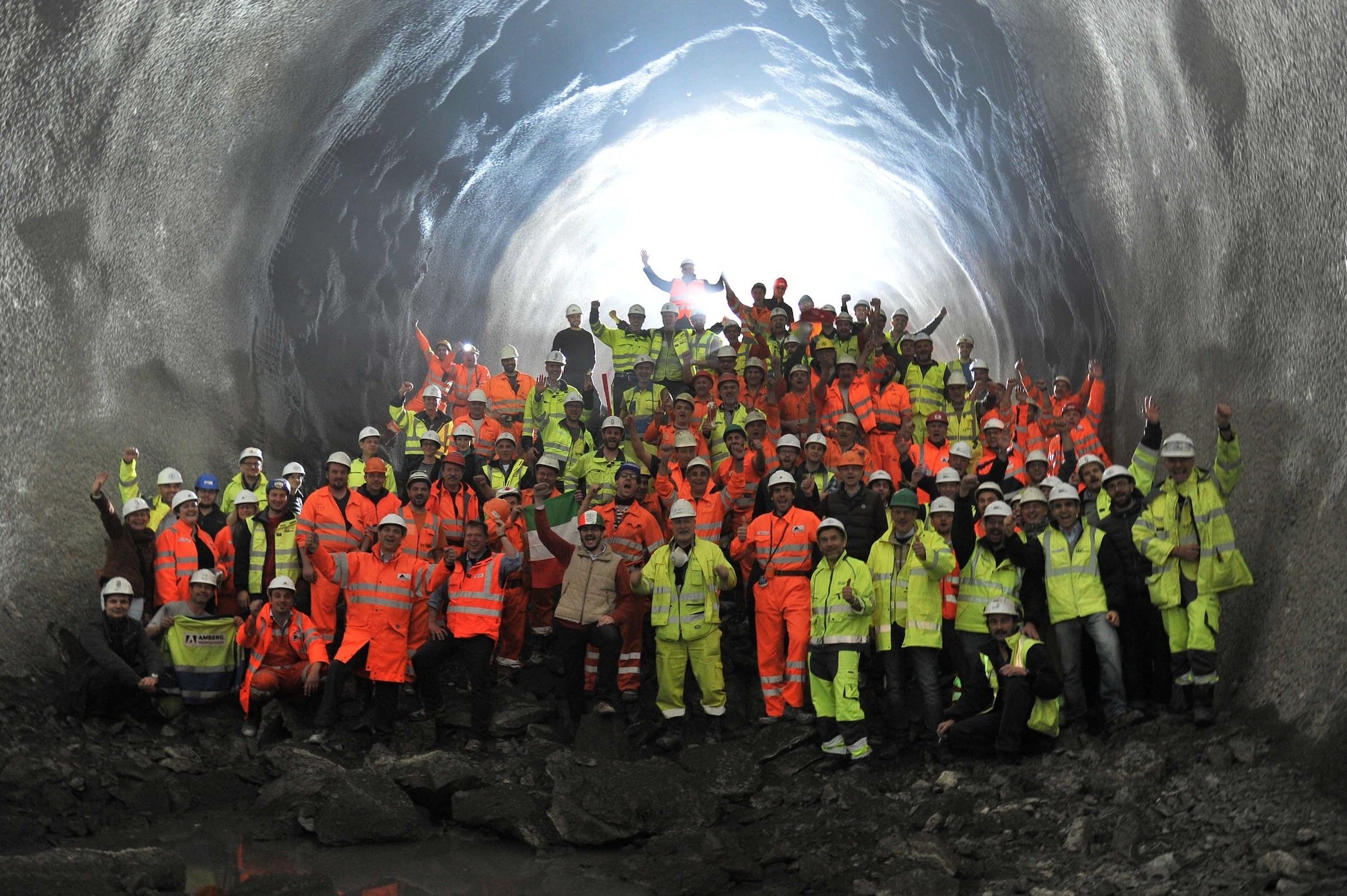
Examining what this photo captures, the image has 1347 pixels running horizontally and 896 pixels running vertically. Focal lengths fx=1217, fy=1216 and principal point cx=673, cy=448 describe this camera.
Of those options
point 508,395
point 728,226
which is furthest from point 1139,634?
point 728,226

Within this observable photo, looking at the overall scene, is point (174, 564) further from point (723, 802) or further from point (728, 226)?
point (728, 226)

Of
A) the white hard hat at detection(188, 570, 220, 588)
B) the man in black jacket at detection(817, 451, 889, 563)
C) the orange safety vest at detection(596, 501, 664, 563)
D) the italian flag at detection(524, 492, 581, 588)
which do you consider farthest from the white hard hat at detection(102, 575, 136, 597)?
the man in black jacket at detection(817, 451, 889, 563)

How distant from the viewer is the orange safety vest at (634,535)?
9.47 metres

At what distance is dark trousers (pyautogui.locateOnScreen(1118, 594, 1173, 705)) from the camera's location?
7781 millimetres

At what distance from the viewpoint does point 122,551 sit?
887cm

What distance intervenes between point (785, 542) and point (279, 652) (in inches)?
146

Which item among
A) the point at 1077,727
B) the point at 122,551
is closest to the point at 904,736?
the point at 1077,727

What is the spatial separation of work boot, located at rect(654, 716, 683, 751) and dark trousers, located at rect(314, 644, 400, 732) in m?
1.92

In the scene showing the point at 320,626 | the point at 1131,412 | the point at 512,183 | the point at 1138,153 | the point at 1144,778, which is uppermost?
the point at 512,183

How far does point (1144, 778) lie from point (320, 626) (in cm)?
567

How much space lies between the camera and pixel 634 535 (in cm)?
948

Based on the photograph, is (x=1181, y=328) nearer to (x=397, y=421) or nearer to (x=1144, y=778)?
(x=1144, y=778)

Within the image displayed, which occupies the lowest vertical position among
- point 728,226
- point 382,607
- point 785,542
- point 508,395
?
point 382,607

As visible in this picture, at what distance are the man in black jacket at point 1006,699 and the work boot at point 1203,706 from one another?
786 mm
